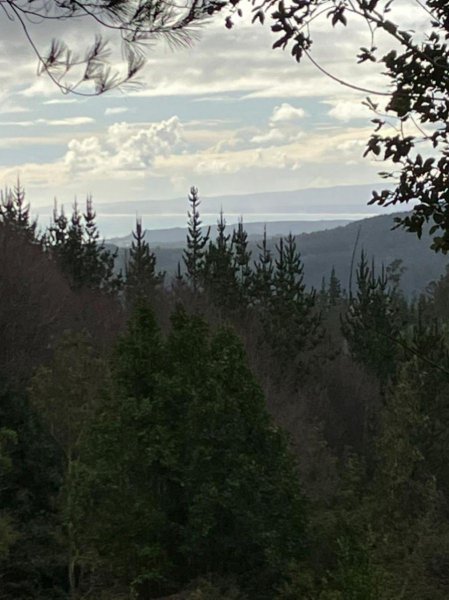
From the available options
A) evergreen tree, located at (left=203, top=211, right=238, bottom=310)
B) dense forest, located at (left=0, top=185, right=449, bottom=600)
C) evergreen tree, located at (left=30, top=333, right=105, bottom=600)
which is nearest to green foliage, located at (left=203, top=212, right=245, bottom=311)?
evergreen tree, located at (left=203, top=211, right=238, bottom=310)

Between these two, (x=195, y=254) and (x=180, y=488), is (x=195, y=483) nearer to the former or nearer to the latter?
(x=180, y=488)

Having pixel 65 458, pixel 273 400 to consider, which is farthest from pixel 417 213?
pixel 273 400

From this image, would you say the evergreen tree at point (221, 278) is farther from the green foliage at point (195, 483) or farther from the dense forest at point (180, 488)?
the green foliage at point (195, 483)

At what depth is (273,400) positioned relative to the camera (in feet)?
131

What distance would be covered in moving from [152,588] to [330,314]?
7149 cm

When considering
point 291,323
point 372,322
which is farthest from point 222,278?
point 372,322

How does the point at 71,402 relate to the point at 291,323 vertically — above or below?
above

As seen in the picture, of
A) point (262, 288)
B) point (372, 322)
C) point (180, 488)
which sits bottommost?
point (180, 488)

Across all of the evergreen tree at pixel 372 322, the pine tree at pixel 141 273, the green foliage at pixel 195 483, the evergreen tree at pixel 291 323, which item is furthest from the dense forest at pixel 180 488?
the pine tree at pixel 141 273

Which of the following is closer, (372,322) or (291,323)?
(372,322)

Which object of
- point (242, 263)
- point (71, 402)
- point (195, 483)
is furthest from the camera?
point (242, 263)

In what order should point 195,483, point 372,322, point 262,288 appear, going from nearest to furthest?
point 195,483 < point 372,322 < point 262,288

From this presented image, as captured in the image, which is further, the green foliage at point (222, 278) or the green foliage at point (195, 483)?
the green foliage at point (222, 278)

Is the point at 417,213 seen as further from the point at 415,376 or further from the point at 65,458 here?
the point at 415,376
